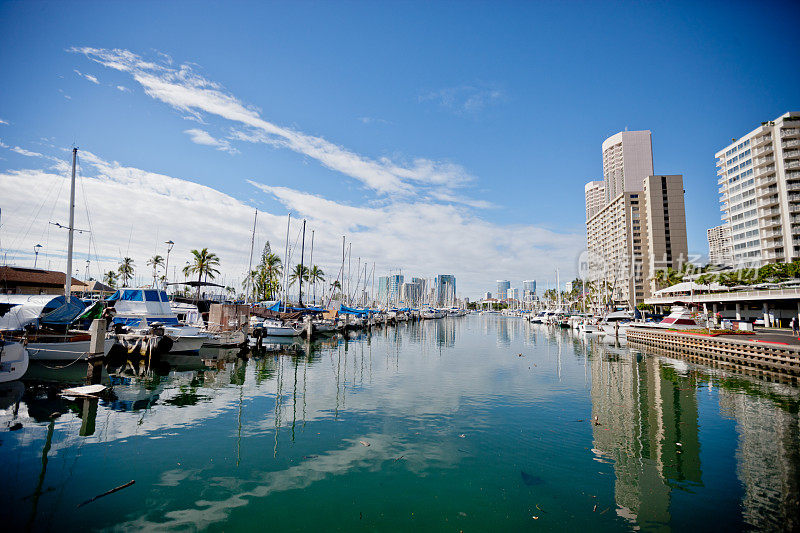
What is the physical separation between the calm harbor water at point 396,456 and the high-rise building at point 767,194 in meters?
93.2

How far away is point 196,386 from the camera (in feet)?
80.0

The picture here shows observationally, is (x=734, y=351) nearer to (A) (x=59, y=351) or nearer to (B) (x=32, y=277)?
(A) (x=59, y=351)

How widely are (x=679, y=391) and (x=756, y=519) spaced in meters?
18.3

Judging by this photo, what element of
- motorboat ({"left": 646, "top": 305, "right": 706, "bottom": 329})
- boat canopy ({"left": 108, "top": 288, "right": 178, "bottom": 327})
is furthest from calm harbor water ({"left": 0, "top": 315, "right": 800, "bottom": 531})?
motorboat ({"left": 646, "top": 305, "right": 706, "bottom": 329})

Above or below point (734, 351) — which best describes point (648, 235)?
above

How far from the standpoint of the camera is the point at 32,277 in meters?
59.6

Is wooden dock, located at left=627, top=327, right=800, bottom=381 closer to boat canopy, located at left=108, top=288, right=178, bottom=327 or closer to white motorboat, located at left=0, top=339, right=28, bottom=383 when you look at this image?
white motorboat, located at left=0, top=339, right=28, bottom=383

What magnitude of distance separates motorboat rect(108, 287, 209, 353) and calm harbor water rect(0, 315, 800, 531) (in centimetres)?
930

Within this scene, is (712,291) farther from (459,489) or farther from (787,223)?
(459,489)

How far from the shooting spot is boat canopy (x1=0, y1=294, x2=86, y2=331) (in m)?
28.7

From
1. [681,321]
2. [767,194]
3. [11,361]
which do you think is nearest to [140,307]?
[11,361]

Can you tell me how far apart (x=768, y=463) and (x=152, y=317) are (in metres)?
43.9

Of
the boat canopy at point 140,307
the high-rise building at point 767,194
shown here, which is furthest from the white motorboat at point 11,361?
the high-rise building at point 767,194

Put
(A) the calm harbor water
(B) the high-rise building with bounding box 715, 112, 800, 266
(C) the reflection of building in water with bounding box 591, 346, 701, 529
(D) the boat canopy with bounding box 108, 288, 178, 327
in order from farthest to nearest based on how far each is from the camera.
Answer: (B) the high-rise building with bounding box 715, 112, 800, 266, (D) the boat canopy with bounding box 108, 288, 178, 327, (C) the reflection of building in water with bounding box 591, 346, 701, 529, (A) the calm harbor water
